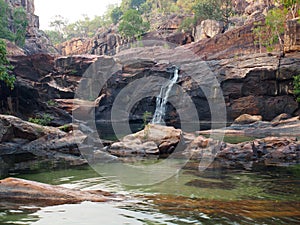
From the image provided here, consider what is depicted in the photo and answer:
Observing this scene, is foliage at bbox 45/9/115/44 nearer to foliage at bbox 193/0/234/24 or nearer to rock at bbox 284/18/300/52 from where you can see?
foliage at bbox 193/0/234/24

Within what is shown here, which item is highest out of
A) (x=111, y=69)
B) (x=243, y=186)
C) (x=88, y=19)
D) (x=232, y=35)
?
(x=88, y=19)

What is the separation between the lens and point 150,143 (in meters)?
13.4

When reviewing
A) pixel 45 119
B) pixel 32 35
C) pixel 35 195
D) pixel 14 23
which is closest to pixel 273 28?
pixel 45 119

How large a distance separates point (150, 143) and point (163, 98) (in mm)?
16989

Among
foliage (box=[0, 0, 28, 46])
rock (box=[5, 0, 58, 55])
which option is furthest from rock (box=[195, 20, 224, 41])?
rock (box=[5, 0, 58, 55])

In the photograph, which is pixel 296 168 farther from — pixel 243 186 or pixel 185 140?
pixel 185 140

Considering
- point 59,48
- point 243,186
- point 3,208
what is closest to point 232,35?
point 243,186

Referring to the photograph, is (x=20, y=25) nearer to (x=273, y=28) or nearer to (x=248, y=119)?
(x=273, y=28)

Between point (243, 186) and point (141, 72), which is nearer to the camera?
point (243, 186)

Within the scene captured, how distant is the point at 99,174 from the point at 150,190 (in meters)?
2.58

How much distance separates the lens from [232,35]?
3491 centimetres

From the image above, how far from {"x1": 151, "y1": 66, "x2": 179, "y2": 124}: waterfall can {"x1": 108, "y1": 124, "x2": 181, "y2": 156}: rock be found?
15.3 metres

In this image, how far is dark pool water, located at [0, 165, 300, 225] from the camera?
477 cm

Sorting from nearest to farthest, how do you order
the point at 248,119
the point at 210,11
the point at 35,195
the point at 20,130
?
the point at 35,195, the point at 20,130, the point at 248,119, the point at 210,11
